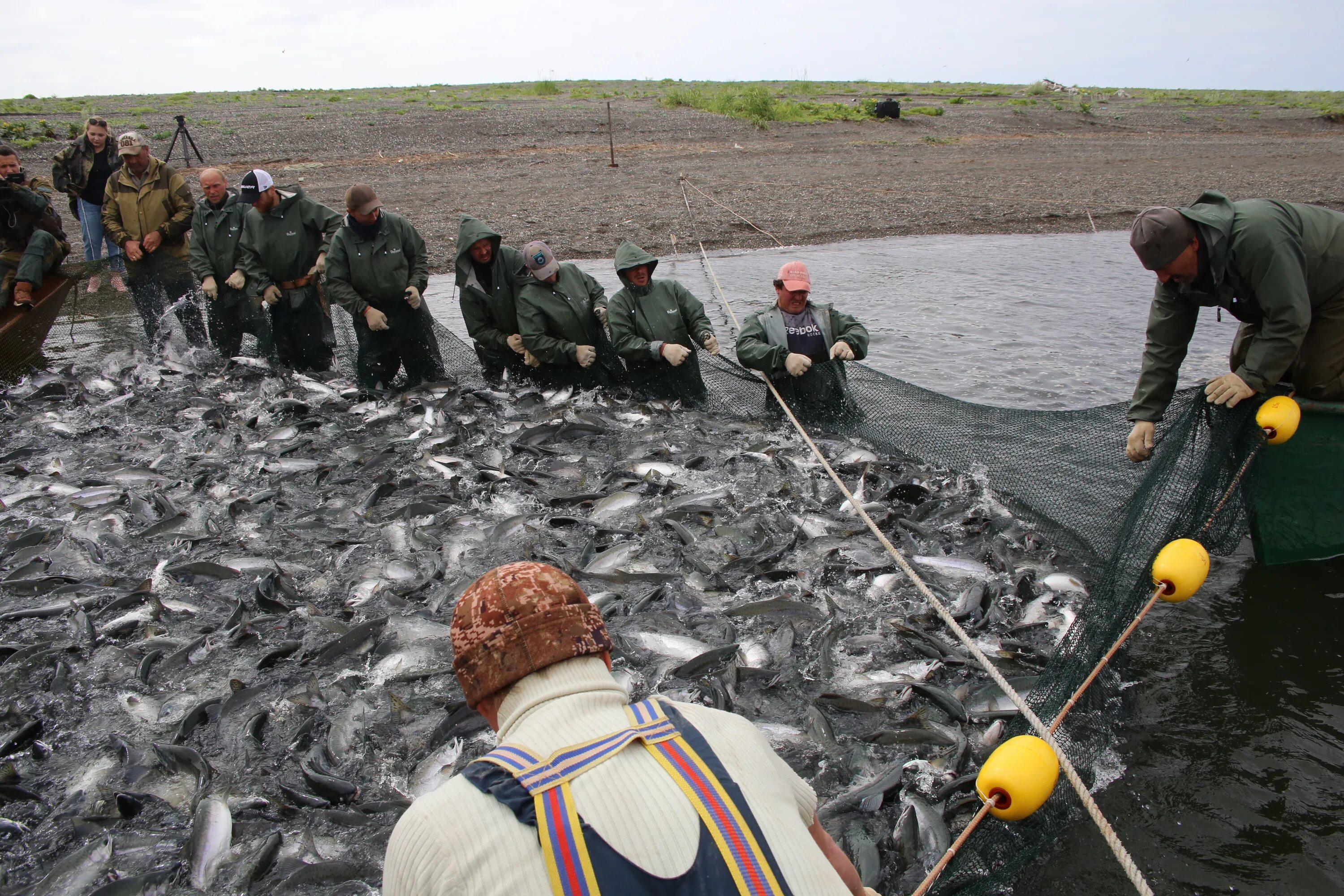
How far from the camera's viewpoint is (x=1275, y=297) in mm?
4508

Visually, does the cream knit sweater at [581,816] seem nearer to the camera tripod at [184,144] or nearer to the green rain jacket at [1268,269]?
the green rain jacket at [1268,269]

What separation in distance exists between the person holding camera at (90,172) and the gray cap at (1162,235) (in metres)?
11.2

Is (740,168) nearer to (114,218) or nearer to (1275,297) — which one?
(114,218)

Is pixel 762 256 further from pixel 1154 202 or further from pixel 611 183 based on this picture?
pixel 1154 202

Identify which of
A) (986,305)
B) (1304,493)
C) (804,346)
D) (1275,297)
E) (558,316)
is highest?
(1275,297)

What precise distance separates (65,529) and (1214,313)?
14.3 metres

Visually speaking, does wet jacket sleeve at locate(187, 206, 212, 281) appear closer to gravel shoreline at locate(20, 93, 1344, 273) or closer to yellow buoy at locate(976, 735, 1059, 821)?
gravel shoreline at locate(20, 93, 1344, 273)

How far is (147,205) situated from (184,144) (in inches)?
517

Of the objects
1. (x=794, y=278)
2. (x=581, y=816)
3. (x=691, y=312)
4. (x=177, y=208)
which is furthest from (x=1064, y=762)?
(x=177, y=208)

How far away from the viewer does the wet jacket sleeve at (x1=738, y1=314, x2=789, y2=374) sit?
295 inches

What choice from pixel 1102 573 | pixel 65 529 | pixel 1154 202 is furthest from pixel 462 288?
pixel 1154 202

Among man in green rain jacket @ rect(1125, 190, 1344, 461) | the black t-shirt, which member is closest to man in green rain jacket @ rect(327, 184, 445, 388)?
the black t-shirt

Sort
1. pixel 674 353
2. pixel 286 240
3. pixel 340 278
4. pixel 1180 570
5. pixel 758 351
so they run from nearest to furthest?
pixel 1180 570
pixel 758 351
pixel 674 353
pixel 340 278
pixel 286 240

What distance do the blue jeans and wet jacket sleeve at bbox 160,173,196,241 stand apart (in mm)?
1716
